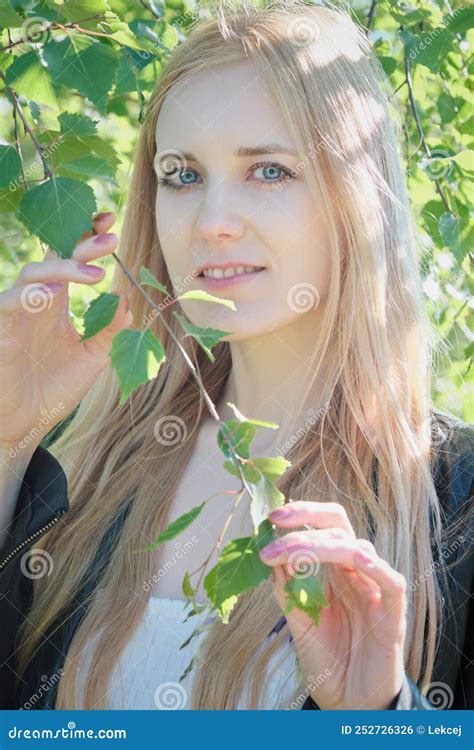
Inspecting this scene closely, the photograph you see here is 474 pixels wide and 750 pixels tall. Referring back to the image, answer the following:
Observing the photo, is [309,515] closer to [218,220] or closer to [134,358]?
[134,358]

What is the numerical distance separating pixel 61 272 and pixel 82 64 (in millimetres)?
340

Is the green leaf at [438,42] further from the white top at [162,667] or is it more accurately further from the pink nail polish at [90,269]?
the white top at [162,667]

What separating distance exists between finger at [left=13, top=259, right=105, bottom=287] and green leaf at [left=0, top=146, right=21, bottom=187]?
13 centimetres

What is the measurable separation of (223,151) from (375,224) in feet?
1.00

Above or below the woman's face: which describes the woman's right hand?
below

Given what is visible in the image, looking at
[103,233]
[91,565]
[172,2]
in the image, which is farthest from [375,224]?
[172,2]

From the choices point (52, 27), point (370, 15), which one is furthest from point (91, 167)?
point (370, 15)

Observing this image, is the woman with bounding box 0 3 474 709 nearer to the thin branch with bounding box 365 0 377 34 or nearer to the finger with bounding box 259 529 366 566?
the finger with bounding box 259 529 366 566

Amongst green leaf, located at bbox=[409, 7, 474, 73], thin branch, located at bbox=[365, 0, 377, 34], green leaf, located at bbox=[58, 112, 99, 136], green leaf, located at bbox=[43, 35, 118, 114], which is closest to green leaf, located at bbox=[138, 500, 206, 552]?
green leaf, located at bbox=[58, 112, 99, 136]

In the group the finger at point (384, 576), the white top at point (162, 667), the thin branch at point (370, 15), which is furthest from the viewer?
the thin branch at point (370, 15)

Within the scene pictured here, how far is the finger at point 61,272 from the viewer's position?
144cm

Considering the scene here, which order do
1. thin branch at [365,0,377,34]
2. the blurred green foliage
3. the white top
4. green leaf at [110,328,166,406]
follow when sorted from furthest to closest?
thin branch at [365,0,377,34] < the white top < the blurred green foliage < green leaf at [110,328,166,406]

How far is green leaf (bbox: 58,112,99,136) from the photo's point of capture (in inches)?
58.8

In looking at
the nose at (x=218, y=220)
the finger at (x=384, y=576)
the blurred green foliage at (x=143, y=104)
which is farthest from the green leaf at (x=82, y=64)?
the finger at (x=384, y=576)
